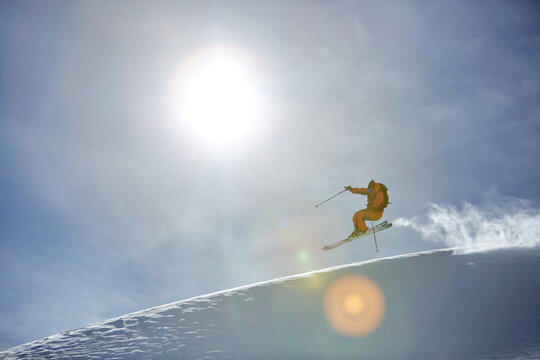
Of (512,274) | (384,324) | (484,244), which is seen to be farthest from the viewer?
(484,244)

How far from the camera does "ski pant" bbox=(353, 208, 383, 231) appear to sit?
24250mm

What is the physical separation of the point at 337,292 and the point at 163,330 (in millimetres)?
12305

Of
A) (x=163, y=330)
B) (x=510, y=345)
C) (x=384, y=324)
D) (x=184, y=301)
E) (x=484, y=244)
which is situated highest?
(x=484, y=244)

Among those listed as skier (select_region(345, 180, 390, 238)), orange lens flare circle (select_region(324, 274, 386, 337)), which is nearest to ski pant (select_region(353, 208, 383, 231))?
skier (select_region(345, 180, 390, 238))

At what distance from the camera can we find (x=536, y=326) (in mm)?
14273

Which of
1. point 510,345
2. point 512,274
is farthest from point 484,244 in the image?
point 510,345

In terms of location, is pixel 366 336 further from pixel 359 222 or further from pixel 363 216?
pixel 359 222

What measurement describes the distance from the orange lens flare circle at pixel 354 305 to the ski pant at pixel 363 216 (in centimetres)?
429

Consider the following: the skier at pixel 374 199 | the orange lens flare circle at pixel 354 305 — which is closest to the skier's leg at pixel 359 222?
the skier at pixel 374 199

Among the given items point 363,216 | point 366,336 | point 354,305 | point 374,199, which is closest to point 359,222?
point 363,216

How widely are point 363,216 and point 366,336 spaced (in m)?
10.5

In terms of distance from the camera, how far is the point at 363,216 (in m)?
25.2

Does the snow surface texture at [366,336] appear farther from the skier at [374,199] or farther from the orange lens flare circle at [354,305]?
the skier at [374,199]

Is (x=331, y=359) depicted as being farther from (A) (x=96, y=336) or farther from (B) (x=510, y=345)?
(A) (x=96, y=336)
